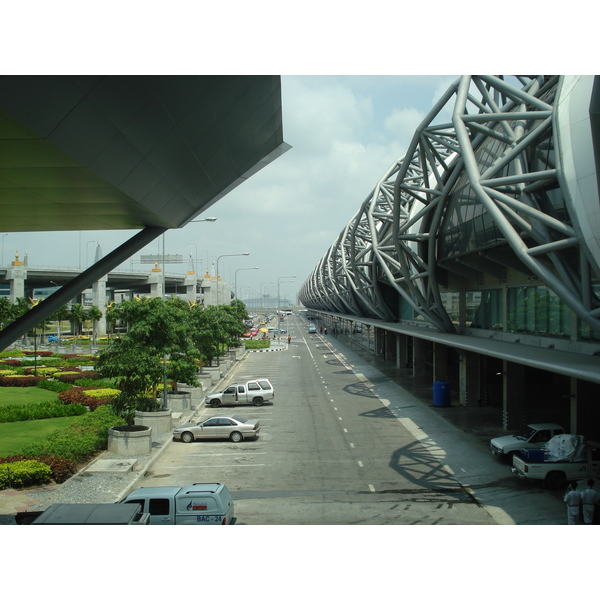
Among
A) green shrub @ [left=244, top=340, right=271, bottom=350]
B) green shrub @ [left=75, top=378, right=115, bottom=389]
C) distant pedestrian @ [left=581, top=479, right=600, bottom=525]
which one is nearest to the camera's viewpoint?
distant pedestrian @ [left=581, top=479, right=600, bottom=525]

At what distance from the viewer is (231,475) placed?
17000 mm

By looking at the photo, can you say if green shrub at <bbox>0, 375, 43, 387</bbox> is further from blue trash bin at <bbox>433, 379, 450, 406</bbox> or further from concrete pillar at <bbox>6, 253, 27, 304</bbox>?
concrete pillar at <bbox>6, 253, 27, 304</bbox>

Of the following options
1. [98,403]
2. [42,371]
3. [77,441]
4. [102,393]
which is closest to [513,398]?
[77,441]

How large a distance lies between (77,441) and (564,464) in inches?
578

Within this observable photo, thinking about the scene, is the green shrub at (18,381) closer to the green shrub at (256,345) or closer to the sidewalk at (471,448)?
the sidewalk at (471,448)

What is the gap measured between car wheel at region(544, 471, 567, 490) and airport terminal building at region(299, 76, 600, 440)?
281 cm

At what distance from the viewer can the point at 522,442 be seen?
17891 millimetres

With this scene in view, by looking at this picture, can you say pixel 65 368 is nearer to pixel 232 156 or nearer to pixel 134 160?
pixel 232 156

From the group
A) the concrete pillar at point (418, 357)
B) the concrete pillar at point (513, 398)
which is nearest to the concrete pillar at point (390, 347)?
the concrete pillar at point (418, 357)

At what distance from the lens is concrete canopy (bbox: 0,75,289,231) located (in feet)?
21.9

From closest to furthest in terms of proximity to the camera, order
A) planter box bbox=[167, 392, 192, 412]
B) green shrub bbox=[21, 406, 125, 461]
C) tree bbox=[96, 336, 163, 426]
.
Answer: green shrub bbox=[21, 406, 125, 461], tree bbox=[96, 336, 163, 426], planter box bbox=[167, 392, 192, 412]

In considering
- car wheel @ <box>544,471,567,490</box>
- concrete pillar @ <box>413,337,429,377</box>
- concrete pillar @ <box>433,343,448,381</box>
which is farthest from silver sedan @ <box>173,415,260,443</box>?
concrete pillar @ <box>413,337,429,377</box>

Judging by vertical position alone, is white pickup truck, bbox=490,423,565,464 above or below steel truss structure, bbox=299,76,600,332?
below

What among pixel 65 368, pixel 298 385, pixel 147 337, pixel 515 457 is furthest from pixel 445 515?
pixel 65 368
